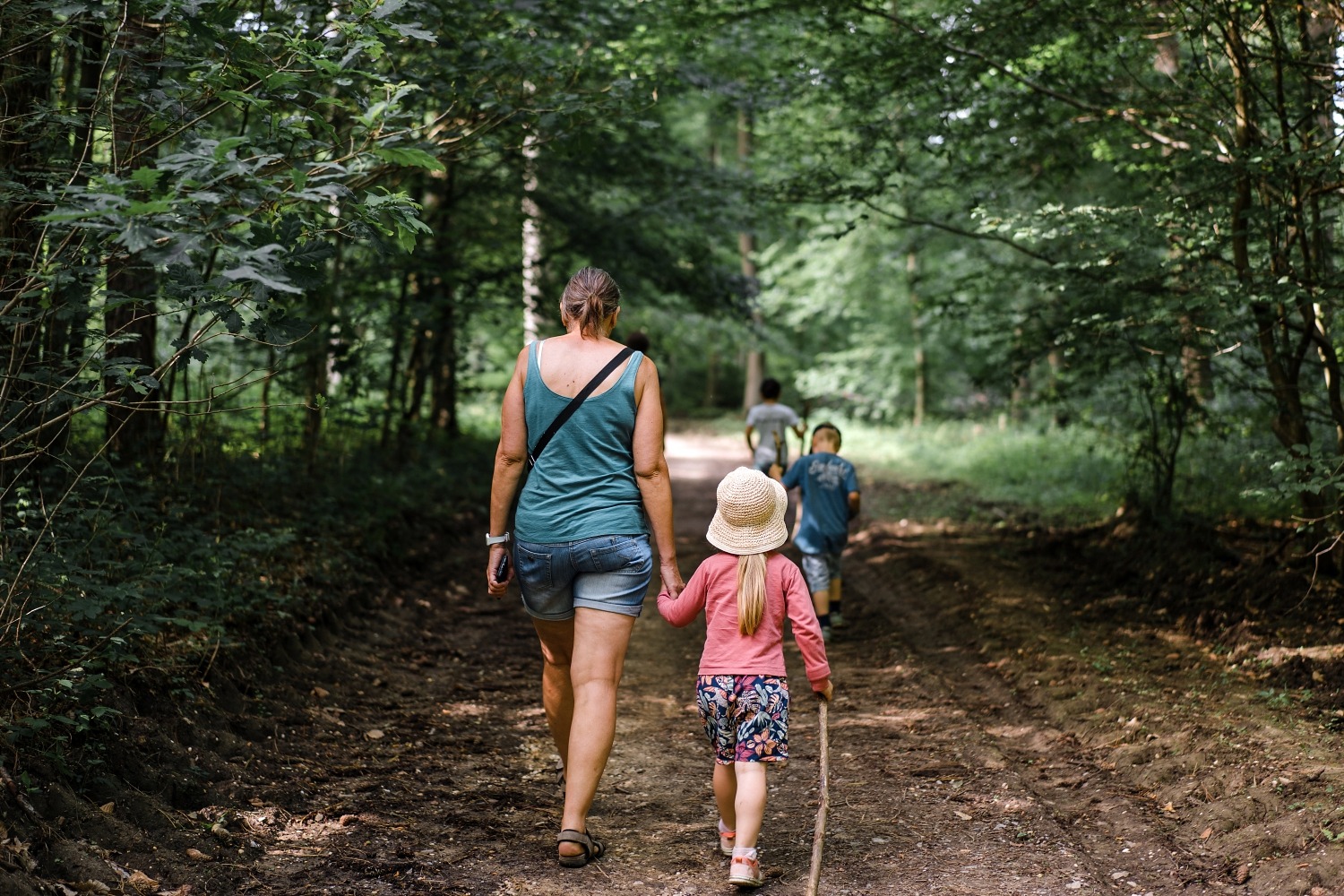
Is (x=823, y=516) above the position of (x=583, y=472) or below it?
below

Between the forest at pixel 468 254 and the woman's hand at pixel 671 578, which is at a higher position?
the forest at pixel 468 254

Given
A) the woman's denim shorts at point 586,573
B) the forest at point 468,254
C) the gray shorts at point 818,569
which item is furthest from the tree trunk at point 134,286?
the gray shorts at point 818,569


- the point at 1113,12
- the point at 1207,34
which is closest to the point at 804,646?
the point at 1207,34

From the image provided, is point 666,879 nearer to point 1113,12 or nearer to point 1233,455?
point 1113,12

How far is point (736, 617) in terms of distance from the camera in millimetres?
4113

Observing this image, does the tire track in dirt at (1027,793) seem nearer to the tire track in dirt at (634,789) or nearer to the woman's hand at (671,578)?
the tire track in dirt at (634,789)

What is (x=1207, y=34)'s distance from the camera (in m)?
6.60

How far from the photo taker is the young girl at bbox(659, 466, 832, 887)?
399 cm

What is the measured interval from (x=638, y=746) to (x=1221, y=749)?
2.99 meters

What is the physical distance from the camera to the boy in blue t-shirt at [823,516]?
26.9 feet

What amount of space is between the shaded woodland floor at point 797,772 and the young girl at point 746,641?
41 centimetres

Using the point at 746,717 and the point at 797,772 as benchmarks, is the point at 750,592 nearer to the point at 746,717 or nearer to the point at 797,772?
the point at 746,717

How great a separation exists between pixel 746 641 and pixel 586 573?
0.71 m

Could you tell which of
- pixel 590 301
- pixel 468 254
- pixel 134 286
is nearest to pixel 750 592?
pixel 590 301
